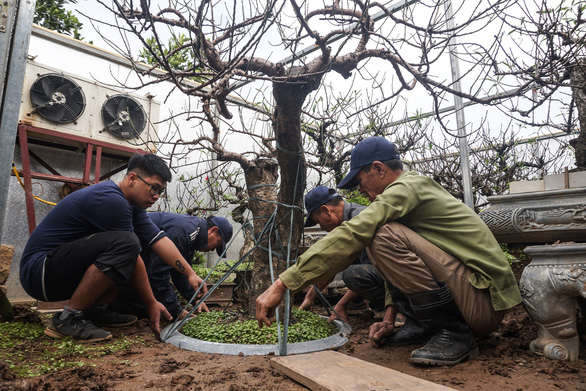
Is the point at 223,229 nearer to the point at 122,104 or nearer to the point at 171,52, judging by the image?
the point at 171,52

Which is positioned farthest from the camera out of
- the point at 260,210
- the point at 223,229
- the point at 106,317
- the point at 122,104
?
the point at 122,104

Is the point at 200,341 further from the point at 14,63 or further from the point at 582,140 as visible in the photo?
the point at 582,140

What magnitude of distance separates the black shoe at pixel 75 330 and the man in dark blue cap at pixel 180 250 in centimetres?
62

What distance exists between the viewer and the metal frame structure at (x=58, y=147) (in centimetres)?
505

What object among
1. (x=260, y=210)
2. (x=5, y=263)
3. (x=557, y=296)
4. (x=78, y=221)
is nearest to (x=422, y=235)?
(x=557, y=296)

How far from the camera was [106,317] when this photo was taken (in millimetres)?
3047

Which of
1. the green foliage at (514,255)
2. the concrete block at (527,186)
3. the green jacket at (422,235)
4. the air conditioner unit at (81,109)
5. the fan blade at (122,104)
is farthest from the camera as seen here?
the fan blade at (122,104)

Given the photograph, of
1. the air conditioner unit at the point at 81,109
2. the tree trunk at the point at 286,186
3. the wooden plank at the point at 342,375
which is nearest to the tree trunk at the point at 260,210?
the tree trunk at the point at 286,186

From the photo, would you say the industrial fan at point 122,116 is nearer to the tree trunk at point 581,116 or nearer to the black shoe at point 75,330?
the black shoe at point 75,330

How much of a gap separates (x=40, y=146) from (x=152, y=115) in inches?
73.3

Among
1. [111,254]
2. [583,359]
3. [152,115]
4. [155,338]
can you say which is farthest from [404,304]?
[152,115]

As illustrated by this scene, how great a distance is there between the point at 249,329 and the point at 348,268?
0.99 meters

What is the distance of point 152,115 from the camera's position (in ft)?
21.3

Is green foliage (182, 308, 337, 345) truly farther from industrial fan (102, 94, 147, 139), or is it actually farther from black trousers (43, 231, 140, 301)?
industrial fan (102, 94, 147, 139)
